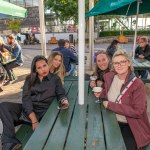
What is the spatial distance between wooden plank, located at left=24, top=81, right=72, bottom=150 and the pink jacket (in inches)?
22.1

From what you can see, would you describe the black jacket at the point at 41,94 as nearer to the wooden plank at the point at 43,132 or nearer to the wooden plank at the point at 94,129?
the wooden plank at the point at 43,132

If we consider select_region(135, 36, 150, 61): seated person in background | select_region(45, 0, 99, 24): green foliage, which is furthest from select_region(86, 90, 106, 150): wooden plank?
select_region(45, 0, 99, 24): green foliage

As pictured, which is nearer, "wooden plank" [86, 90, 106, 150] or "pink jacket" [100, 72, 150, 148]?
"wooden plank" [86, 90, 106, 150]

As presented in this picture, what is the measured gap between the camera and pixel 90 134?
1.87 meters

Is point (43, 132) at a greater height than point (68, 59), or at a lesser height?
lesser

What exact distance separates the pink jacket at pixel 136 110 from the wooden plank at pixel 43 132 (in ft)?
1.85

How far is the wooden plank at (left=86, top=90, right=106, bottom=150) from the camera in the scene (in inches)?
66.5

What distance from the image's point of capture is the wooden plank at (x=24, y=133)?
2565 millimetres

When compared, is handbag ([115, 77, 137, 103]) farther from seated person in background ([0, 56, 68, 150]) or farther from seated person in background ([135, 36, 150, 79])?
seated person in background ([135, 36, 150, 79])

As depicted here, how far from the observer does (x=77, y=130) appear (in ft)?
6.39

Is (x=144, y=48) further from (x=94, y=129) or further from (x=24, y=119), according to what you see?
(x=94, y=129)

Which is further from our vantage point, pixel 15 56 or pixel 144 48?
pixel 15 56

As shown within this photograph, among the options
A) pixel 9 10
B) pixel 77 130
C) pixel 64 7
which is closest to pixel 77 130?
pixel 77 130

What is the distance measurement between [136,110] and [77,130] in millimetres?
600
